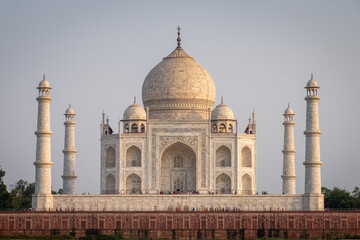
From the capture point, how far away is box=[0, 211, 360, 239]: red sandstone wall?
44188 mm

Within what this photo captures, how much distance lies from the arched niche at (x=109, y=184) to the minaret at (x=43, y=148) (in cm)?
406

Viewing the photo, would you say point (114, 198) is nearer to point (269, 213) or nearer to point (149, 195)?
point (149, 195)

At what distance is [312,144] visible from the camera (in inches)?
1895

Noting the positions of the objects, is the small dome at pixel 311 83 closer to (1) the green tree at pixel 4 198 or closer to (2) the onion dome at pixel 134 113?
(2) the onion dome at pixel 134 113

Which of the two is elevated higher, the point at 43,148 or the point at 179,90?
the point at 179,90

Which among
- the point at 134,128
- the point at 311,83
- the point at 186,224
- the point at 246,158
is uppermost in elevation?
the point at 311,83

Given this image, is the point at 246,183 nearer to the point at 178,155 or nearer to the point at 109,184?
the point at 178,155

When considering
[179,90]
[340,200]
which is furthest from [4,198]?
[340,200]

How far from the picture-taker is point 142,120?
169 feet

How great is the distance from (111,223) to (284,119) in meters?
13.3

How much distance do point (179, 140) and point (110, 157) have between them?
143 inches

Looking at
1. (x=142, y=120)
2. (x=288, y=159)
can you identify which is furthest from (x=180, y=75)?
(x=288, y=159)

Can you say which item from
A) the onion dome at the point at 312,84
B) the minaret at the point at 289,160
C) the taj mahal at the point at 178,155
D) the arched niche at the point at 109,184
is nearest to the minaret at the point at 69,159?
the taj mahal at the point at 178,155

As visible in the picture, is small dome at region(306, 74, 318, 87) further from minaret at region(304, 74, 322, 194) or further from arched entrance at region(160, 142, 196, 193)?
arched entrance at region(160, 142, 196, 193)
